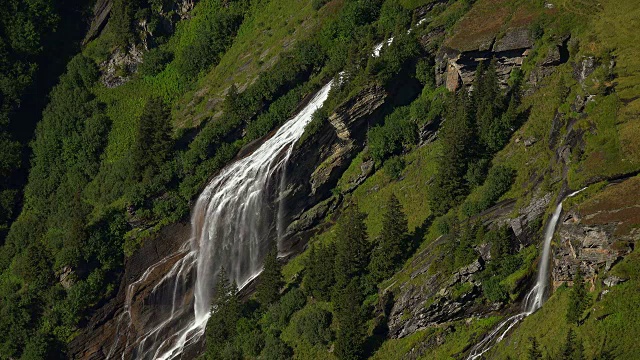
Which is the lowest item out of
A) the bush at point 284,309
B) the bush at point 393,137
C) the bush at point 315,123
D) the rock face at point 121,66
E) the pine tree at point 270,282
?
the bush at point 284,309

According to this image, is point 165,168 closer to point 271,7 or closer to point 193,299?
point 193,299

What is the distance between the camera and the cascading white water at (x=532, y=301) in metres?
91.2

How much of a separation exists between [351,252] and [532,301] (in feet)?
67.6

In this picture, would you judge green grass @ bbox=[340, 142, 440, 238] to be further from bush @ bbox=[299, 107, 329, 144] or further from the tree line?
bush @ bbox=[299, 107, 329, 144]

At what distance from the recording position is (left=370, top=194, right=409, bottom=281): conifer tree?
344 ft

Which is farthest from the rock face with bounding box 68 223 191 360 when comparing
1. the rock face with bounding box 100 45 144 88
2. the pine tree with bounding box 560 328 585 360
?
the pine tree with bounding box 560 328 585 360

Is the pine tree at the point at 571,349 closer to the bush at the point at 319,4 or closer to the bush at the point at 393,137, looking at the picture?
the bush at the point at 393,137

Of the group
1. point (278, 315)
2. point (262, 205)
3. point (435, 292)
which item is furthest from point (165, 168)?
point (435, 292)

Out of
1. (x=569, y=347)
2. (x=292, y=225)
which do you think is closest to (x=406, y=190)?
(x=292, y=225)

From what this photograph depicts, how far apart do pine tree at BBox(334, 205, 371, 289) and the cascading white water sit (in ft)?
56.2

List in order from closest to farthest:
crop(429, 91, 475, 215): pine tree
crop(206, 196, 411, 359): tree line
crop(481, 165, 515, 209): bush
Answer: crop(206, 196, 411, 359): tree line → crop(481, 165, 515, 209): bush → crop(429, 91, 475, 215): pine tree

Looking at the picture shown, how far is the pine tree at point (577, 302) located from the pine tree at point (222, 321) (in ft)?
124

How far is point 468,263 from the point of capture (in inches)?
3851

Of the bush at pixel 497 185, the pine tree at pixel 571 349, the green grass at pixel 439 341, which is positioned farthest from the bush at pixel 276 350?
the pine tree at pixel 571 349
